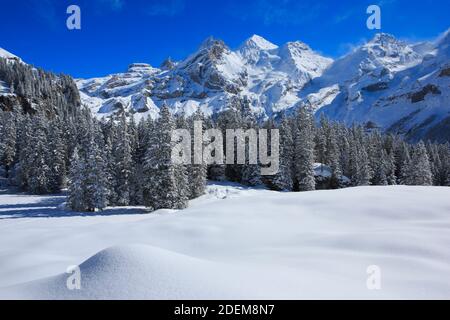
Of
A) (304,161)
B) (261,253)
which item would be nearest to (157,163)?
(304,161)

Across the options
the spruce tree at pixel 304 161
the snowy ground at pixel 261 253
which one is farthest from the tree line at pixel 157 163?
the snowy ground at pixel 261 253

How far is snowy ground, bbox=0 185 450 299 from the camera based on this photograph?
671 centimetres

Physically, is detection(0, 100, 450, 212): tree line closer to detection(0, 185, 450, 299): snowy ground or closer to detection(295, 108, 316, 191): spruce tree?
detection(295, 108, 316, 191): spruce tree

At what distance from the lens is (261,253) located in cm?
1141

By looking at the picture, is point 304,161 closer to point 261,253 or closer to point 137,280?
point 261,253

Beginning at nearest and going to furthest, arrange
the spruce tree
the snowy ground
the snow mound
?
1. the snow mound
2. the snowy ground
3. the spruce tree

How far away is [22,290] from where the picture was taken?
22.9 ft

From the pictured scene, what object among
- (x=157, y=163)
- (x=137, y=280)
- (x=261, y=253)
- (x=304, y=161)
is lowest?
(x=261, y=253)

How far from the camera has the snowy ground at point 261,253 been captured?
671 cm

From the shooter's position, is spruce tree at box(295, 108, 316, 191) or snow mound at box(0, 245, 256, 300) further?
spruce tree at box(295, 108, 316, 191)

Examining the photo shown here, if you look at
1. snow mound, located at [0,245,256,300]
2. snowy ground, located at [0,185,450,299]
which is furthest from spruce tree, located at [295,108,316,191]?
snow mound, located at [0,245,256,300]

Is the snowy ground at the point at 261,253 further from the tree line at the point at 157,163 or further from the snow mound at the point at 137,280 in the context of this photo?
the tree line at the point at 157,163

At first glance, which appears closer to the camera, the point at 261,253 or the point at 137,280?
the point at 137,280
